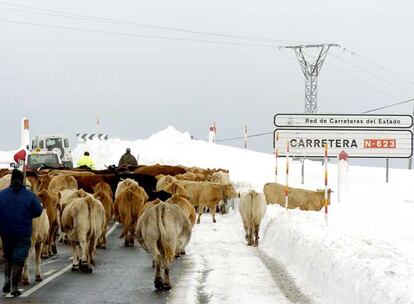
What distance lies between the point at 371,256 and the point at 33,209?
510cm

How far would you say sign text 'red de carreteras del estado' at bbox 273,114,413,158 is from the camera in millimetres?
34188

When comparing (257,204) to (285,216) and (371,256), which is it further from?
(371,256)

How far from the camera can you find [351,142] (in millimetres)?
34812

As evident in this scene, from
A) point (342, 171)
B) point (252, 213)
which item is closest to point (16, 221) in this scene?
point (252, 213)

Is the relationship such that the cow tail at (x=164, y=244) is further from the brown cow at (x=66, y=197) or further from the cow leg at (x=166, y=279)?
the brown cow at (x=66, y=197)

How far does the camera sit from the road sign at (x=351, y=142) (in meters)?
34.2

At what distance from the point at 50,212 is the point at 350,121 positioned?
21175 mm

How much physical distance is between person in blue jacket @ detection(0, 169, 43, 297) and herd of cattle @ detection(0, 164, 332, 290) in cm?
96

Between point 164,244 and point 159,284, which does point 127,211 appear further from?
point 159,284

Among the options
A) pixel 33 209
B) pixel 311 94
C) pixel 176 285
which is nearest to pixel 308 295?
pixel 176 285

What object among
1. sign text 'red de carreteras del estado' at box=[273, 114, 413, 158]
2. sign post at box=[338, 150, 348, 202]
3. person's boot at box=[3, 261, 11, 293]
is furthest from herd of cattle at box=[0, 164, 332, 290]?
sign text 'red de carreteras del estado' at box=[273, 114, 413, 158]

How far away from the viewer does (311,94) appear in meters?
51.0

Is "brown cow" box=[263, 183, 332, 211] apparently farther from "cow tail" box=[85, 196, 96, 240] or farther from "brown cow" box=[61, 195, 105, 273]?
"cow tail" box=[85, 196, 96, 240]

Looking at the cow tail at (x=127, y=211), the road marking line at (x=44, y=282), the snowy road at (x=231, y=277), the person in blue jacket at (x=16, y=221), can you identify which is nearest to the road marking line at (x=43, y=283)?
the road marking line at (x=44, y=282)
